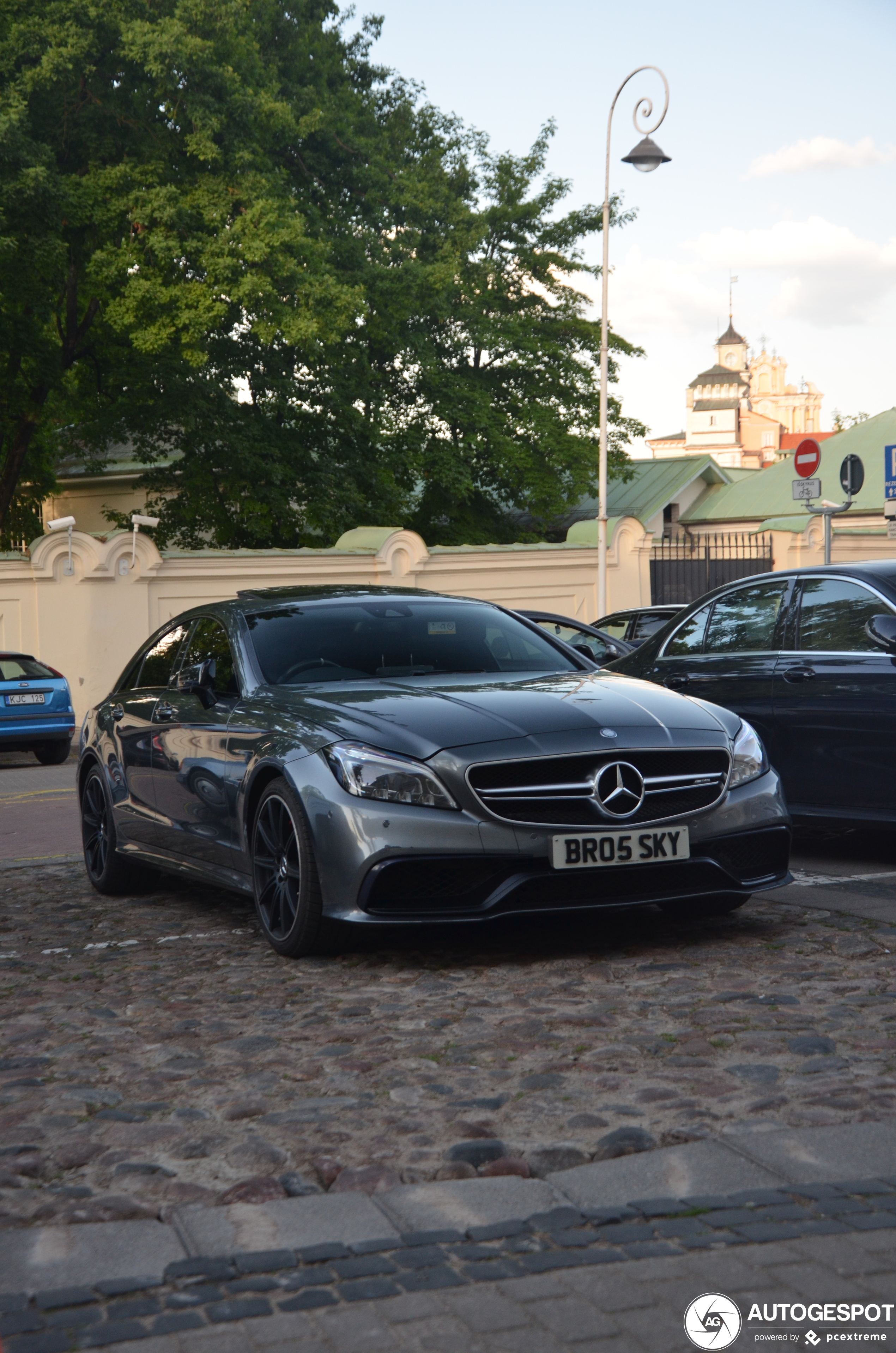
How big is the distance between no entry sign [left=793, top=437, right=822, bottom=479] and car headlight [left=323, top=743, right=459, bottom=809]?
1585cm

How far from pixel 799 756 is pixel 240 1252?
5.77m

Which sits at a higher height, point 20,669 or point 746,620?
point 746,620

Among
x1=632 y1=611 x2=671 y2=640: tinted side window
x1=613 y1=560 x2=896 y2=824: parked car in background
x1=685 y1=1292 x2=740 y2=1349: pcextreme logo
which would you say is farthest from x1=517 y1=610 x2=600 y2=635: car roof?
x1=685 y1=1292 x2=740 y2=1349: pcextreme logo

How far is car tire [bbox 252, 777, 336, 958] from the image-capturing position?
5855 millimetres

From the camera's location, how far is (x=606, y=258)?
33031 mm

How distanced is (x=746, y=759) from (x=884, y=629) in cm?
177

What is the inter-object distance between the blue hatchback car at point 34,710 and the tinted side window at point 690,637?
38.6 feet

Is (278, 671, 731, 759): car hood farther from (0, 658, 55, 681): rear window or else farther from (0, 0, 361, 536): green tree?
(0, 0, 361, 536): green tree

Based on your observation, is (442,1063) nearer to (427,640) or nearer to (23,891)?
(427,640)

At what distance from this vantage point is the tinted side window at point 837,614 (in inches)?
323

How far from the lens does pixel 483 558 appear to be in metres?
28.1

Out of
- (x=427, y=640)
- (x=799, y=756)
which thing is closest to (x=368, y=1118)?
(x=427, y=640)

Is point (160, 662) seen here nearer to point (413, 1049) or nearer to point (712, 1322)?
point (413, 1049)

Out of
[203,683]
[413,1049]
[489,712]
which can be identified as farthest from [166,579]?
[413,1049]
